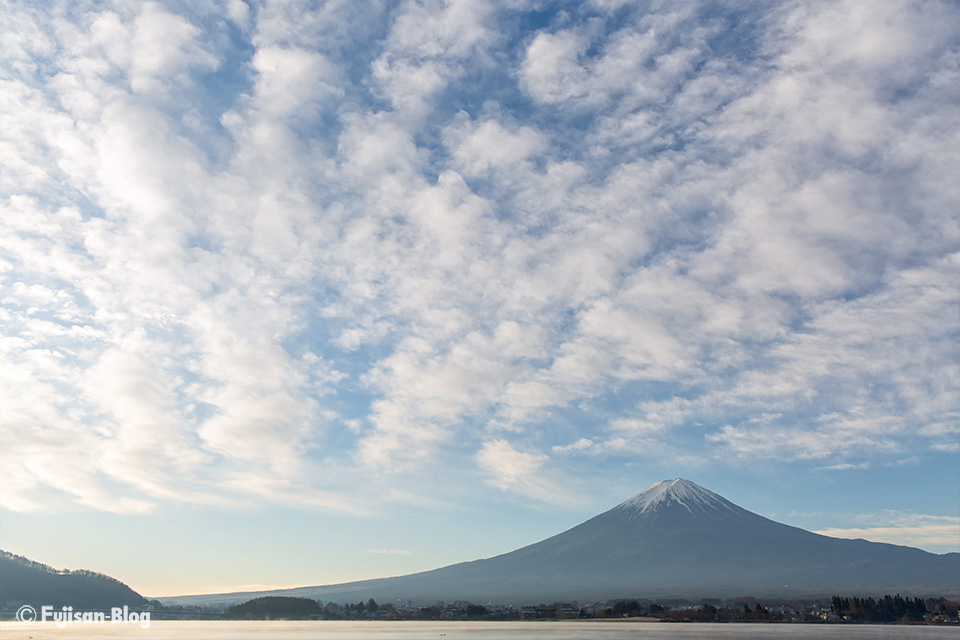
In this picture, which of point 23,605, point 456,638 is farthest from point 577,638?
point 23,605

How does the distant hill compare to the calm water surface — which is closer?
the calm water surface

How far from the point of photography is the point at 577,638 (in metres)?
115

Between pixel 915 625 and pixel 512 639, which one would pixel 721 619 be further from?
pixel 512 639

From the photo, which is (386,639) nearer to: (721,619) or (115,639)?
(115,639)

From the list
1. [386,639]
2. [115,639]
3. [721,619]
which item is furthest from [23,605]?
[721,619]

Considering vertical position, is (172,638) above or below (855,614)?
above

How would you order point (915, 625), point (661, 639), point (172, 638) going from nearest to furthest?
point (661, 639) < point (172, 638) < point (915, 625)

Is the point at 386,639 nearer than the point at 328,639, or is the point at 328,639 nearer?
the point at 386,639

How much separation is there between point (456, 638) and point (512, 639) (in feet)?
42.0

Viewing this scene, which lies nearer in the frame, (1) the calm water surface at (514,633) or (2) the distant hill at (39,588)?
Result: (1) the calm water surface at (514,633)

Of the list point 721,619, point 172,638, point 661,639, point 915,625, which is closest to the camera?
point 661,639

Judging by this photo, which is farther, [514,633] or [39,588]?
[39,588]

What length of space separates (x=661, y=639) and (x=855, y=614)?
4299 inches

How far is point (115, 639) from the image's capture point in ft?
384
